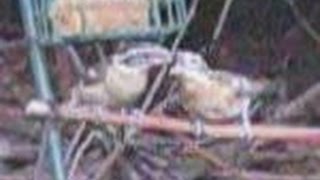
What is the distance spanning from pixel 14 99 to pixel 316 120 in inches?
32.4

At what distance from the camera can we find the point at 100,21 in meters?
1.67

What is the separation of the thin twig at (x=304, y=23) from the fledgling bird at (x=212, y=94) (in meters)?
1.03

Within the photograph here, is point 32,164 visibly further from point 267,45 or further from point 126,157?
point 267,45

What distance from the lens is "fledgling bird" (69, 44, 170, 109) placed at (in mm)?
1647

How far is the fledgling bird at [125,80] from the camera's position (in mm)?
1647

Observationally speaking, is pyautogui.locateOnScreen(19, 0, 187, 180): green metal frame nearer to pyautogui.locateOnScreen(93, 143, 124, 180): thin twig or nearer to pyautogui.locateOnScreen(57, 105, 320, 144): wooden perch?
pyautogui.locateOnScreen(57, 105, 320, 144): wooden perch

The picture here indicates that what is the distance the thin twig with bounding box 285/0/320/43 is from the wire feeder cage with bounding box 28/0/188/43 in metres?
1.02

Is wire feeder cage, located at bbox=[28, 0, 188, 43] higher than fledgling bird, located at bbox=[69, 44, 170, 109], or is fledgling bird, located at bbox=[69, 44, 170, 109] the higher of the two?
wire feeder cage, located at bbox=[28, 0, 188, 43]

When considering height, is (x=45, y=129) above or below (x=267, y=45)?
above

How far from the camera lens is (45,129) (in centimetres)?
167

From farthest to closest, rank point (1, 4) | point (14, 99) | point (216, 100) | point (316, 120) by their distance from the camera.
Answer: point (1, 4), point (14, 99), point (316, 120), point (216, 100)

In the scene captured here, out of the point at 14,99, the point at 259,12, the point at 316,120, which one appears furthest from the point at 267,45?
the point at 14,99

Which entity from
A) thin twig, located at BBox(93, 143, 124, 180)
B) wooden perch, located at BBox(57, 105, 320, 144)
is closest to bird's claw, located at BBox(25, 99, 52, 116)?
wooden perch, located at BBox(57, 105, 320, 144)

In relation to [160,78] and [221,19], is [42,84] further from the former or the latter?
[221,19]
